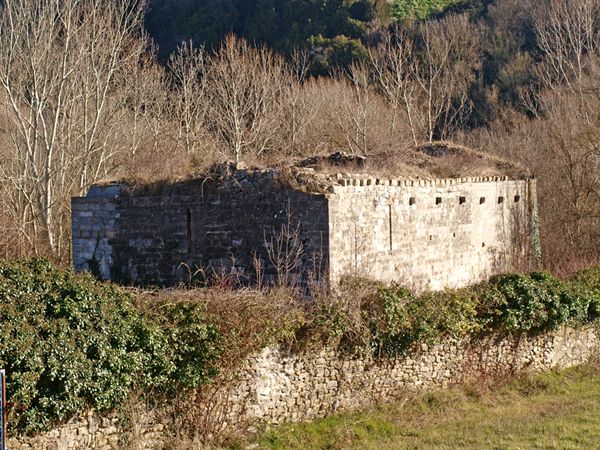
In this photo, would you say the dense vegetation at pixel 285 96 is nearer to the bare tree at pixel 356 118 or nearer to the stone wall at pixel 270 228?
the bare tree at pixel 356 118

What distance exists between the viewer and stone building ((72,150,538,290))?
14.9m

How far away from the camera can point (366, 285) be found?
14.7 meters

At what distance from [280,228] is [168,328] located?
383cm

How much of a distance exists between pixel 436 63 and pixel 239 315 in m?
29.0

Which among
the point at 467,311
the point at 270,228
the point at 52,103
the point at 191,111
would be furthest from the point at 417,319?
the point at 191,111

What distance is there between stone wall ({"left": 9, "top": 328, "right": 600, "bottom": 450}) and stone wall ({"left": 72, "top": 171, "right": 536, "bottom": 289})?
5.52ft

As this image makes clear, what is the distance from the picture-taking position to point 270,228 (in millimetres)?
15203

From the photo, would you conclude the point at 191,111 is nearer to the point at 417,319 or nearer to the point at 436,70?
the point at 436,70

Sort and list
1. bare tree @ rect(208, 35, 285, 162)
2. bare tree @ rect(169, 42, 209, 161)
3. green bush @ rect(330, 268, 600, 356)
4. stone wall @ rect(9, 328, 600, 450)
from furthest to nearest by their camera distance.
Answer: bare tree @ rect(208, 35, 285, 162) < bare tree @ rect(169, 42, 209, 161) < green bush @ rect(330, 268, 600, 356) < stone wall @ rect(9, 328, 600, 450)

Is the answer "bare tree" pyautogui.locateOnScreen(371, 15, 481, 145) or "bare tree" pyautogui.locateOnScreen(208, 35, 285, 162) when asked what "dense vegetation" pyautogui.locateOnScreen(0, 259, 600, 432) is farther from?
"bare tree" pyautogui.locateOnScreen(371, 15, 481, 145)

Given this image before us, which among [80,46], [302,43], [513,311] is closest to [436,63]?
[302,43]

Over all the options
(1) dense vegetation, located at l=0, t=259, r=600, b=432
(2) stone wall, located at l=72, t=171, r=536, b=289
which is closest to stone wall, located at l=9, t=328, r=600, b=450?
(1) dense vegetation, located at l=0, t=259, r=600, b=432

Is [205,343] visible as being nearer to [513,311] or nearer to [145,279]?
[145,279]

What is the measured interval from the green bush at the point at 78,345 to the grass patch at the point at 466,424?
204cm
